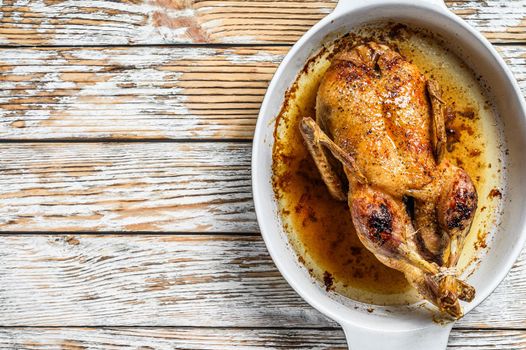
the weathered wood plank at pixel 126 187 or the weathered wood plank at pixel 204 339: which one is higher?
the weathered wood plank at pixel 126 187

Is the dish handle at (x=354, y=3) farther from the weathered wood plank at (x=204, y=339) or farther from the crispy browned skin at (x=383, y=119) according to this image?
the weathered wood plank at (x=204, y=339)

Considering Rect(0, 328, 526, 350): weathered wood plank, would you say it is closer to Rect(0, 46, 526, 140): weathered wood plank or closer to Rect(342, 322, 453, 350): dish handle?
Rect(342, 322, 453, 350): dish handle

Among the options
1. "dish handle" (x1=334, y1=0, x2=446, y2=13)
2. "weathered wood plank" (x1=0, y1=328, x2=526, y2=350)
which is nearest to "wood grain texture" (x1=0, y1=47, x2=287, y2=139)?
"dish handle" (x1=334, y1=0, x2=446, y2=13)

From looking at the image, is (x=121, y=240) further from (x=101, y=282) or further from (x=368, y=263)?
(x=368, y=263)

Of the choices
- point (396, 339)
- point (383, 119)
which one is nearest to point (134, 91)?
point (383, 119)

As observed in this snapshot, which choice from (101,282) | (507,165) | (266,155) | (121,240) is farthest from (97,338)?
(507,165)

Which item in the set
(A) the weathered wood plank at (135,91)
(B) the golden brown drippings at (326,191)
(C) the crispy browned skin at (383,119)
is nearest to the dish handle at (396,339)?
(B) the golden brown drippings at (326,191)

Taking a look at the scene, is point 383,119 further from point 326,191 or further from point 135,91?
point 135,91
